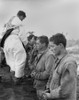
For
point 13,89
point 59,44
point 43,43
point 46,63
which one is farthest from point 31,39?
point 59,44

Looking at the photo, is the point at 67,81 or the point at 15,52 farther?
the point at 15,52

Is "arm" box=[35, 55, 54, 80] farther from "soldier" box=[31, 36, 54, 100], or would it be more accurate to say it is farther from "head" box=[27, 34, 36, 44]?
"head" box=[27, 34, 36, 44]

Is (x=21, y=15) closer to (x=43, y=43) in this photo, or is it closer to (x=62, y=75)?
(x=43, y=43)

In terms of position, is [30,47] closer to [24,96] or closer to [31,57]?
[31,57]

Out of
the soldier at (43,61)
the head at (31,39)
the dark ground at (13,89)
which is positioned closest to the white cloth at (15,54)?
the dark ground at (13,89)

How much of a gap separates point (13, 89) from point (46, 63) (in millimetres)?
2222

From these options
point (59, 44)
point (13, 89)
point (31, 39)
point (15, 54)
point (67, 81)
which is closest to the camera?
point (67, 81)

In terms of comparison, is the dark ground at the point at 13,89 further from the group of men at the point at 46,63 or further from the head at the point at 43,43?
the head at the point at 43,43

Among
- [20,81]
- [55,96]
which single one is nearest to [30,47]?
[20,81]

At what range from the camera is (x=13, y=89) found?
7719mm

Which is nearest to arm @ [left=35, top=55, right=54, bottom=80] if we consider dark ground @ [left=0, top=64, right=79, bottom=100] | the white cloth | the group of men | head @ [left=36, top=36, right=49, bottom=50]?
the group of men

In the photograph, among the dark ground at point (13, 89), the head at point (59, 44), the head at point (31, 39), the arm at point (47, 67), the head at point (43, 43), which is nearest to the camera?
the head at point (59, 44)

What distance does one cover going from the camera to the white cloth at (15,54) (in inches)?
304

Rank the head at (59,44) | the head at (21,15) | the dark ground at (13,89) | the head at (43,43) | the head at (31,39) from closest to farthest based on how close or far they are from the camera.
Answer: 1. the head at (59,44)
2. the head at (43,43)
3. the dark ground at (13,89)
4. the head at (21,15)
5. the head at (31,39)
